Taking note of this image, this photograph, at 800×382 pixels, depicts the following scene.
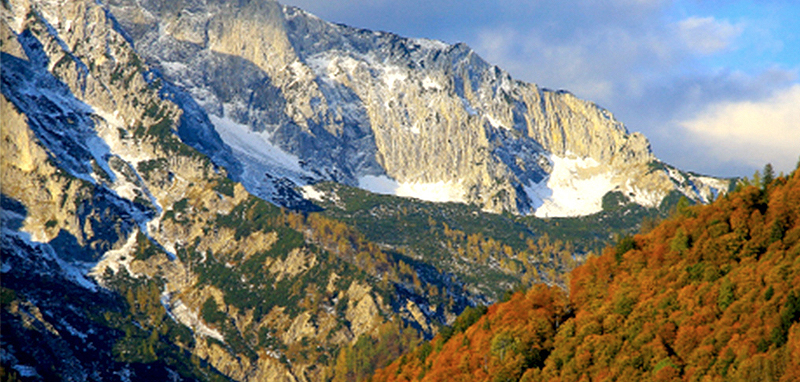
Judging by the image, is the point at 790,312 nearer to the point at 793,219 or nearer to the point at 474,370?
the point at 793,219

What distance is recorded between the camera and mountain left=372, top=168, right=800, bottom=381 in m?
149

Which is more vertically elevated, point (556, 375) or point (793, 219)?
point (793, 219)

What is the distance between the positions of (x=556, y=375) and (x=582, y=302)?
24.9m

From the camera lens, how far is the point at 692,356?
152250 mm

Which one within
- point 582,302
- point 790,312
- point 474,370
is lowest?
point 474,370

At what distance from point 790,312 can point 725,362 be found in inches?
476

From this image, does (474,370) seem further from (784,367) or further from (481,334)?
(784,367)

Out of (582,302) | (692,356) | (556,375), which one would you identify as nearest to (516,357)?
(556,375)

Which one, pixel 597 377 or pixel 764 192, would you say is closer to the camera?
pixel 597 377

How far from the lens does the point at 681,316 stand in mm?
164125

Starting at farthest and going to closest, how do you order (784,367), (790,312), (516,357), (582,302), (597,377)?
(582,302) < (516,357) < (597,377) < (790,312) < (784,367)

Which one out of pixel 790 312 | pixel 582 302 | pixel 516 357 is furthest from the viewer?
pixel 582 302

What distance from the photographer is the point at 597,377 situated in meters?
161

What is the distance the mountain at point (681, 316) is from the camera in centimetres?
14912
